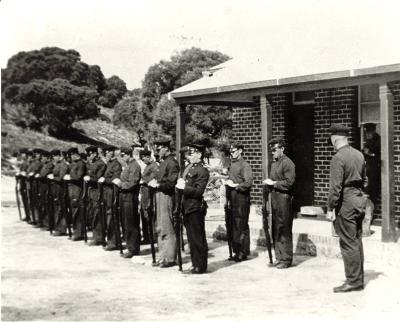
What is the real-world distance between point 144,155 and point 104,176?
Result: 3.18 ft

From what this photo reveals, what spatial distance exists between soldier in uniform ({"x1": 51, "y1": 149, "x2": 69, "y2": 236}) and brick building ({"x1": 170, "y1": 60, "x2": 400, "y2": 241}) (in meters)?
2.59

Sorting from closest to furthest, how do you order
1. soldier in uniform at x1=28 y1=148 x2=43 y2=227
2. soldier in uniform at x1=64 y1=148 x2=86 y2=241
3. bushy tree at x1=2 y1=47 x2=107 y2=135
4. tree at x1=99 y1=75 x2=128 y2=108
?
soldier in uniform at x1=64 y1=148 x2=86 y2=241 → soldier in uniform at x1=28 y1=148 x2=43 y2=227 → bushy tree at x1=2 y1=47 x2=107 y2=135 → tree at x1=99 y1=75 x2=128 y2=108

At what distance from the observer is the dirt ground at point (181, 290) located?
5926 mm

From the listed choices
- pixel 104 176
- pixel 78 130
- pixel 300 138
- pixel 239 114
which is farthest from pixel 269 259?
pixel 78 130

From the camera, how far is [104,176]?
34.6 feet

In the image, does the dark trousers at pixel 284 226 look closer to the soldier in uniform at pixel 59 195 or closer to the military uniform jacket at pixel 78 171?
the military uniform jacket at pixel 78 171

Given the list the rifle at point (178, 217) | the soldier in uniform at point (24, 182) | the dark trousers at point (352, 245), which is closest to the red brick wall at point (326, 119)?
the rifle at point (178, 217)

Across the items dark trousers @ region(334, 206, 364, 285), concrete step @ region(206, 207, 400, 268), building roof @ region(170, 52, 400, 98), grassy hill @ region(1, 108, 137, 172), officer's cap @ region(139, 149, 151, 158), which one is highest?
building roof @ region(170, 52, 400, 98)

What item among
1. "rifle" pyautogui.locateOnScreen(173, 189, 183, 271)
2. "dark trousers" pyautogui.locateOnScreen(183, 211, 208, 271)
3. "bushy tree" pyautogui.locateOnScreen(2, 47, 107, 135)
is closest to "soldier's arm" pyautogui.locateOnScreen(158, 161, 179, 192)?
"rifle" pyautogui.locateOnScreen(173, 189, 183, 271)

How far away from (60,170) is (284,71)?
5.14 meters

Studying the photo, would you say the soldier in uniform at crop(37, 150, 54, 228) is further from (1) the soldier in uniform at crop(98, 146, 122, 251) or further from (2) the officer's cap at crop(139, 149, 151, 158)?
(2) the officer's cap at crop(139, 149, 151, 158)

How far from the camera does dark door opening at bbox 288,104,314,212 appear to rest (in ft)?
40.8

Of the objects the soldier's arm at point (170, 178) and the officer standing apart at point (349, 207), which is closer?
the officer standing apart at point (349, 207)

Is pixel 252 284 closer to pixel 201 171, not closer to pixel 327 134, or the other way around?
pixel 201 171
